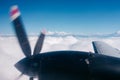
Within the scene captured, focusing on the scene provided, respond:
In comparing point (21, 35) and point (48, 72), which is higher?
point (21, 35)

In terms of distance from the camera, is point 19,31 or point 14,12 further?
point 19,31

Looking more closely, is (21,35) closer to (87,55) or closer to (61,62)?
(61,62)

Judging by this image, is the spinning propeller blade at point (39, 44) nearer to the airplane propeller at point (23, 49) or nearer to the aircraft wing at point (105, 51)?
the airplane propeller at point (23, 49)

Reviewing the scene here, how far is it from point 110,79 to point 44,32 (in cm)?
812

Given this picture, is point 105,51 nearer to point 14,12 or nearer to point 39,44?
point 39,44

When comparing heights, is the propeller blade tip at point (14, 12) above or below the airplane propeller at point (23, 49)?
above

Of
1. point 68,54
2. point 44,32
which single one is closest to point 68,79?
point 68,54

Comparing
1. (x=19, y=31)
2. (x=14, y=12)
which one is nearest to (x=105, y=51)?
(x=19, y=31)

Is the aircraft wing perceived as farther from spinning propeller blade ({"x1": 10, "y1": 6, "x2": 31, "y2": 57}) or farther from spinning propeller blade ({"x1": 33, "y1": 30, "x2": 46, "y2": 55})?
spinning propeller blade ({"x1": 10, "y1": 6, "x2": 31, "y2": 57})

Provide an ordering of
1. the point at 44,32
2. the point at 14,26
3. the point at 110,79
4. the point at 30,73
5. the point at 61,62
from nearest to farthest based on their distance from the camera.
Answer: the point at 110,79 → the point at 61,62 → the point at 30,73 → the point at 14,26 → the point at 44,32

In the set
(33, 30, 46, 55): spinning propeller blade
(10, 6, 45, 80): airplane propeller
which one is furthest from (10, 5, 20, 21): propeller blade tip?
(33, 30, 46, 55): spinning propeller blade

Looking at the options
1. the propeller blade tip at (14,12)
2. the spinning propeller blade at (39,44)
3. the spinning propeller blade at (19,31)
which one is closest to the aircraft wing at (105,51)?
the spinning propeller blade at (39,44)

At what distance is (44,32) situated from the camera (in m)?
16.6

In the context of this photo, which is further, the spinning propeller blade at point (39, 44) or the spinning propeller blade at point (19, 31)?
the spinning propeller blade at point (39, 44)
